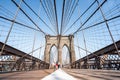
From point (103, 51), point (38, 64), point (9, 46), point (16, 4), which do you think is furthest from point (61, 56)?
point (16, 4)

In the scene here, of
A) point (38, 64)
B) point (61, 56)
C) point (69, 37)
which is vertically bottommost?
point (38, 64)

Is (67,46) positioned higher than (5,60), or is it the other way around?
(67,46)

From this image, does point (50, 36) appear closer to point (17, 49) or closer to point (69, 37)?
point (69, 37)

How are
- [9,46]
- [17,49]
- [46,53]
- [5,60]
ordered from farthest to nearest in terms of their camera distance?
1. [46,53]
2. [5,60]
3. [17,49]
4. [9,46]

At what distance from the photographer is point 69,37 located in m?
56.3

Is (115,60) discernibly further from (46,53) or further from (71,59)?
(46,53)

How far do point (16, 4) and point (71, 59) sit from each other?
148 ft

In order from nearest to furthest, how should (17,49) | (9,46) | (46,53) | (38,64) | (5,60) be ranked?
(9,46) → (17,49) → (38,64) → (5,60) → (46,53)

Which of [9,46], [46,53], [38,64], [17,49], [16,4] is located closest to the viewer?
[16,4]

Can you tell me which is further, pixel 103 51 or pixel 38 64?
pixel 38 64

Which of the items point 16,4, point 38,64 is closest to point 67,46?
point 38,64

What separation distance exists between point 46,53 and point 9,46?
35.2 meters

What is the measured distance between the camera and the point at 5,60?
47750 mm

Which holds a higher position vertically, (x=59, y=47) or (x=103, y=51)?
(x=59, y=47)
